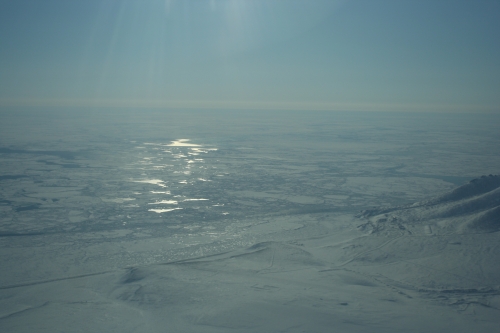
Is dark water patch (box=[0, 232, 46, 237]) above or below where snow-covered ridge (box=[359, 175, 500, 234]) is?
Result: below

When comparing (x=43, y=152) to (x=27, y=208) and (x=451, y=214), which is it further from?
(x=451, y=214)

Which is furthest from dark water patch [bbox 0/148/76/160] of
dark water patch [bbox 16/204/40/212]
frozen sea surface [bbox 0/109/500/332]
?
dark water patch [bbox 16/204/40/212]

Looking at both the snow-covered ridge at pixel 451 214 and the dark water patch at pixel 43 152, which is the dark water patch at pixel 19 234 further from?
the dark water patch at pixel 43 152

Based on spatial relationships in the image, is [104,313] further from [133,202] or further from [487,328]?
[133,202]

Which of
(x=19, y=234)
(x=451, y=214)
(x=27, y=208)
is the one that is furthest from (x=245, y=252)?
(x=27, y=208)

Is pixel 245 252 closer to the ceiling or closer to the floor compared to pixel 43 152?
closer to the floor

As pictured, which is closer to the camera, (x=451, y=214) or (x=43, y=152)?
(x=451, y=214)

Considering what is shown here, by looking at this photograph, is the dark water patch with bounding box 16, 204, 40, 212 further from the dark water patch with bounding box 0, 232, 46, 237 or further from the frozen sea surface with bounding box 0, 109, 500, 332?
the dark water patch with bounding box 0, 232, 46, 237

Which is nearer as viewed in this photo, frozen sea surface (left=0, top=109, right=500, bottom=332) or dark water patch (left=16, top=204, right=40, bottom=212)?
frozen sea surface (left=0, top=109, right=500, bottom=332)
